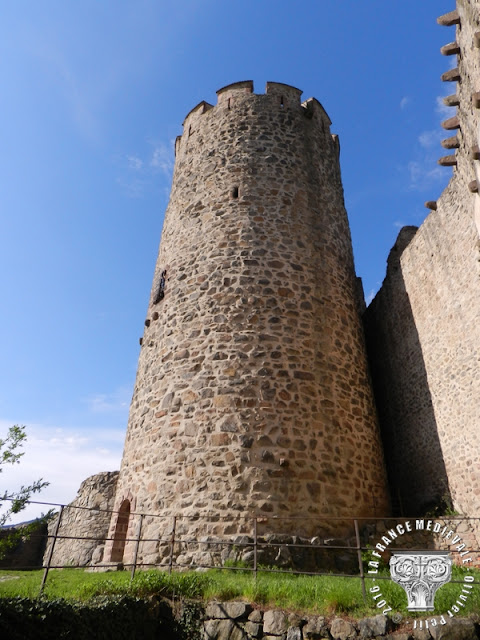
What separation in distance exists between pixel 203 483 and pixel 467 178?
615 cm

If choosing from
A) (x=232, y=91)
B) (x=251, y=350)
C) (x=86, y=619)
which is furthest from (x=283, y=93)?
(x=86, y=619)

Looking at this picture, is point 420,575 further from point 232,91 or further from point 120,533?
point 232,91

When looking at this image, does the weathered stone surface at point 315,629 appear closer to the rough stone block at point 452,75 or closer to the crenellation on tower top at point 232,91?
the rough stone block at point 452,75

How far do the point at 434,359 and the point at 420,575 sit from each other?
18.0ft

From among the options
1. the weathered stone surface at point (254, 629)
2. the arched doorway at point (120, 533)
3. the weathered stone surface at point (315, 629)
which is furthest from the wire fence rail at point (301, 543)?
the weathered stone surface at point (315, 629)

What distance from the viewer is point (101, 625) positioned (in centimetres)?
463

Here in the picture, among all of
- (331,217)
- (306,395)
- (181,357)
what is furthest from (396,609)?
(331,217)

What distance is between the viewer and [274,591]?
545 centimetres

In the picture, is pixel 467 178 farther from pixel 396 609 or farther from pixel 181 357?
pixel 181 357

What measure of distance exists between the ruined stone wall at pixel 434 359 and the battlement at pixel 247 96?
465cm

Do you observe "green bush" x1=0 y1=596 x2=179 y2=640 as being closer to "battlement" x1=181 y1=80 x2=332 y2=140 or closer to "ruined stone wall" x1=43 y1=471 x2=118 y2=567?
"ruined stone wall" x1=43 y1=471 x2=118 y2=567

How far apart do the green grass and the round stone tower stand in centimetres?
142

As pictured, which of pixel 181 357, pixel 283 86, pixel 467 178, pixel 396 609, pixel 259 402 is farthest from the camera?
pixel 283 86

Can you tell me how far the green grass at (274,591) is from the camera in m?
4.91
